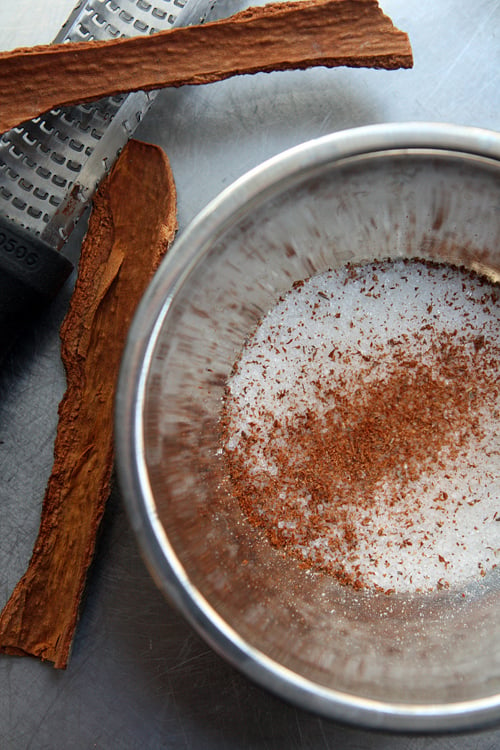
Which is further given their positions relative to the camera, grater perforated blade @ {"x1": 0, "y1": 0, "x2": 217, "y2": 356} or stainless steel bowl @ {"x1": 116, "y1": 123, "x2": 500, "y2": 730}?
grater perforated blade @ {"x1": 0, "y1": 0, "x2": 217, "y2": 356}

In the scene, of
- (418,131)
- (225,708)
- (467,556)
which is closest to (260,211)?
(418,131)

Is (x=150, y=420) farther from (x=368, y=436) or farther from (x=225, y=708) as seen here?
(x=225, y=708)

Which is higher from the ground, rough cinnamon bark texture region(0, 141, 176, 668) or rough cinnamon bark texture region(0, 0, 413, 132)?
rough cinnamon bark texture region(0, 0, 413, 132)

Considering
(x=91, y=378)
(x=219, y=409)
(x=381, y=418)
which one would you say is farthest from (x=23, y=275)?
(x=381, y=418)

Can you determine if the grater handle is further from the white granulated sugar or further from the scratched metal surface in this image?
the white granulated sugar

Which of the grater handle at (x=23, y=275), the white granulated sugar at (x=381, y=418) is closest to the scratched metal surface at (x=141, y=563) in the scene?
the grater handle at (x=23, y=275)

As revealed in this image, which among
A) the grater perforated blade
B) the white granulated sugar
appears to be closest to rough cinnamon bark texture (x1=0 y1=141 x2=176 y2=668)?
the grater perforated blade
